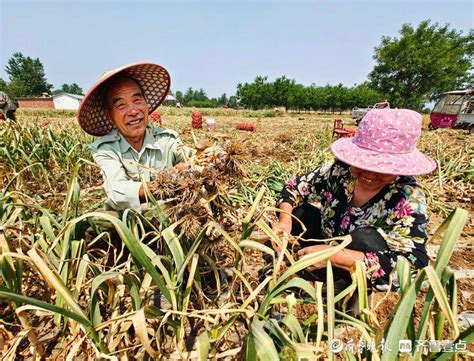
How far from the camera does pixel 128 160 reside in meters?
1.39

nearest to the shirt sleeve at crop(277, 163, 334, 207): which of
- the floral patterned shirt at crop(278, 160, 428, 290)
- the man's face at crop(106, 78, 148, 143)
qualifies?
the floral patterned shirt at crop(278, 160, 428, 290)

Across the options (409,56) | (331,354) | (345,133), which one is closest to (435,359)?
(331,354)

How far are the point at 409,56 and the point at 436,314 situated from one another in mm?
29642

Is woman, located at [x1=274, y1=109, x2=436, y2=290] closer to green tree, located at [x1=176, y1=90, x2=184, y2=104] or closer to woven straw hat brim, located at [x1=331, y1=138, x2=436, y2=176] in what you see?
woven straw hat brim, located at [x1=331, y1=138, x2=436, y2=176]

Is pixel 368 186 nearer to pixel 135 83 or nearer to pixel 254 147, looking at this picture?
pixel 254 147

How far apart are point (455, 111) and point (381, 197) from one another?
40.7ft

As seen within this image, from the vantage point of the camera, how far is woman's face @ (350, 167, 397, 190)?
45.8 inches

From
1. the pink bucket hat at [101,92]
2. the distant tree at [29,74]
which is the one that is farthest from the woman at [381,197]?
the distant tree at [29,74]

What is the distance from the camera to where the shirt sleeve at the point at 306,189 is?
62.0 inches

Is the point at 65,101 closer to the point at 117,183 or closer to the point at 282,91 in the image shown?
the point at 282,91

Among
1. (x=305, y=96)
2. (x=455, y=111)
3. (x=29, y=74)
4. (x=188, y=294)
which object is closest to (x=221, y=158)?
(x=188, y=294)

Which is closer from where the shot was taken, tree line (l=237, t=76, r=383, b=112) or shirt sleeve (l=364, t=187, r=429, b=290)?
shirt sleeve (l=364, t=187, r=429, b=290)

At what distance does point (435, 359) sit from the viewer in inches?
29.5

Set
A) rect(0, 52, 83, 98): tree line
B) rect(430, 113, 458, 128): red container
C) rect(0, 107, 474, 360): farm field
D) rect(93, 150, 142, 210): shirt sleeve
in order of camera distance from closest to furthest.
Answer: rect(0, 107, 474, 360): farm field < rect(93, 150, 142, 210): shirt sleeve < rect(430, 113, 458, 128): red container < rect(0, 52, 83, 98): tree line
